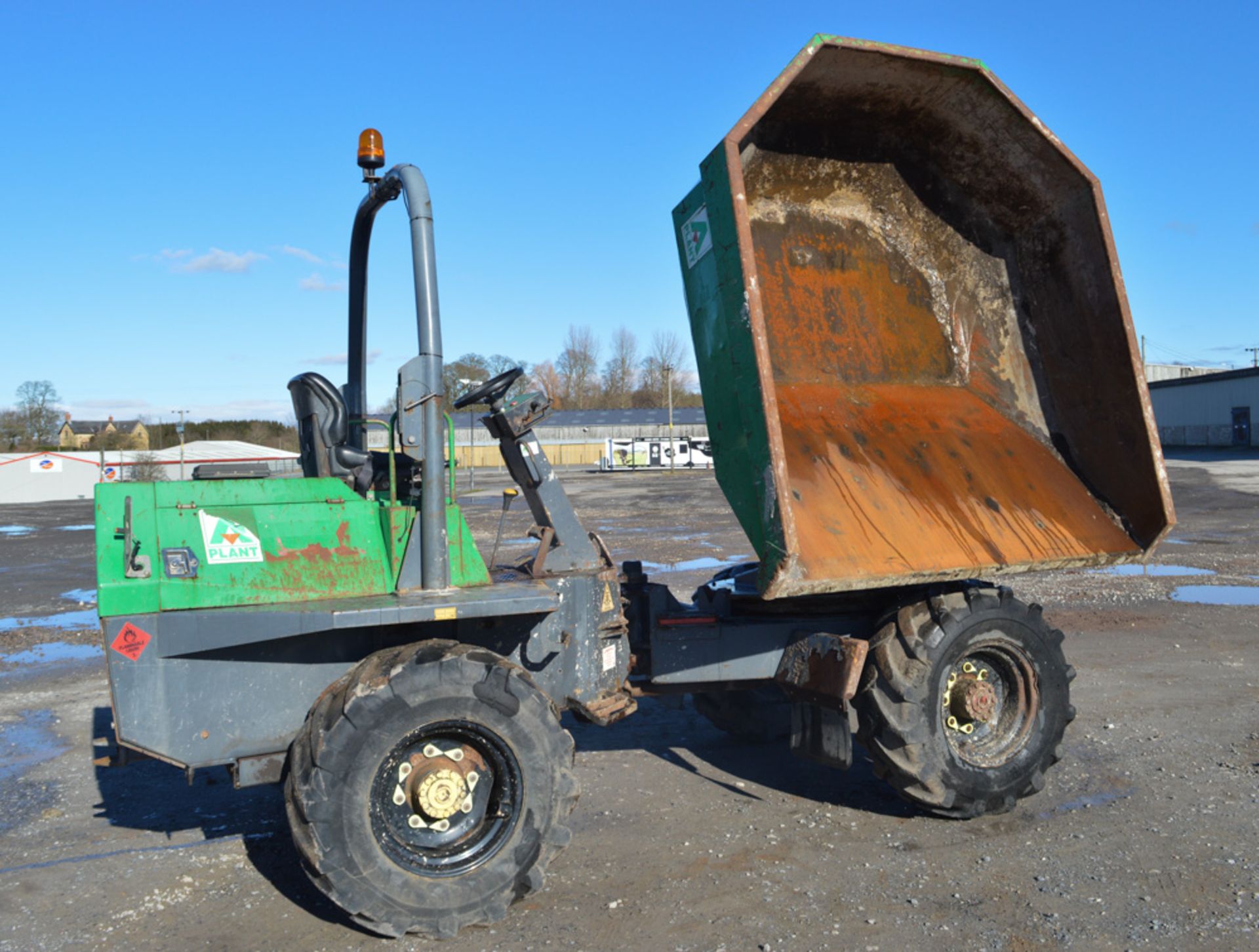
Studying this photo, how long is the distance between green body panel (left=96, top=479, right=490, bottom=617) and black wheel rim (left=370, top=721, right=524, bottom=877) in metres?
0.72

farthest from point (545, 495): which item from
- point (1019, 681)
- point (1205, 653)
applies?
point (1205, 653)

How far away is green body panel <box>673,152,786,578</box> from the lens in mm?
4551

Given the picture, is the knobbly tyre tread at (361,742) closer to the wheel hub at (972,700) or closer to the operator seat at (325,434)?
the operator seat at (325,434)

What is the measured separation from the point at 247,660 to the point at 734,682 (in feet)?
8.33

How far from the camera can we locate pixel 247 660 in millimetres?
4141

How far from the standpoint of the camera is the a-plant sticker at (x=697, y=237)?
196 inches

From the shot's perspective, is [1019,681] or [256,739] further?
[1019,681]

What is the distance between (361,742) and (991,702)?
3.35 metres

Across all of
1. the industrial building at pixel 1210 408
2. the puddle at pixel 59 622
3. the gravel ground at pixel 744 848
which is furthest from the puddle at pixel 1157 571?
the industrial building at pixel 1210 408

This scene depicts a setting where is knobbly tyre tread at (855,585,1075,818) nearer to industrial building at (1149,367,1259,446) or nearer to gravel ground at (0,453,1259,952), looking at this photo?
gravel ground at (0,453,1259,952)

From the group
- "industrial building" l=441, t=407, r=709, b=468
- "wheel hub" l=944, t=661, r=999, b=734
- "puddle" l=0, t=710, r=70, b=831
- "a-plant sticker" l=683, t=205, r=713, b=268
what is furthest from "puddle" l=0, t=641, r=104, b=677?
"industrial building" l=441, t=407, r=709, b=468

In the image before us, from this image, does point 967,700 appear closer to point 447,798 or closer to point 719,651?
point 719,651

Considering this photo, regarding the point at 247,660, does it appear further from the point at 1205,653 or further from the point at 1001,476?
the point at 1205,653

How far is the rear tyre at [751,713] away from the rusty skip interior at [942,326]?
1751mm
